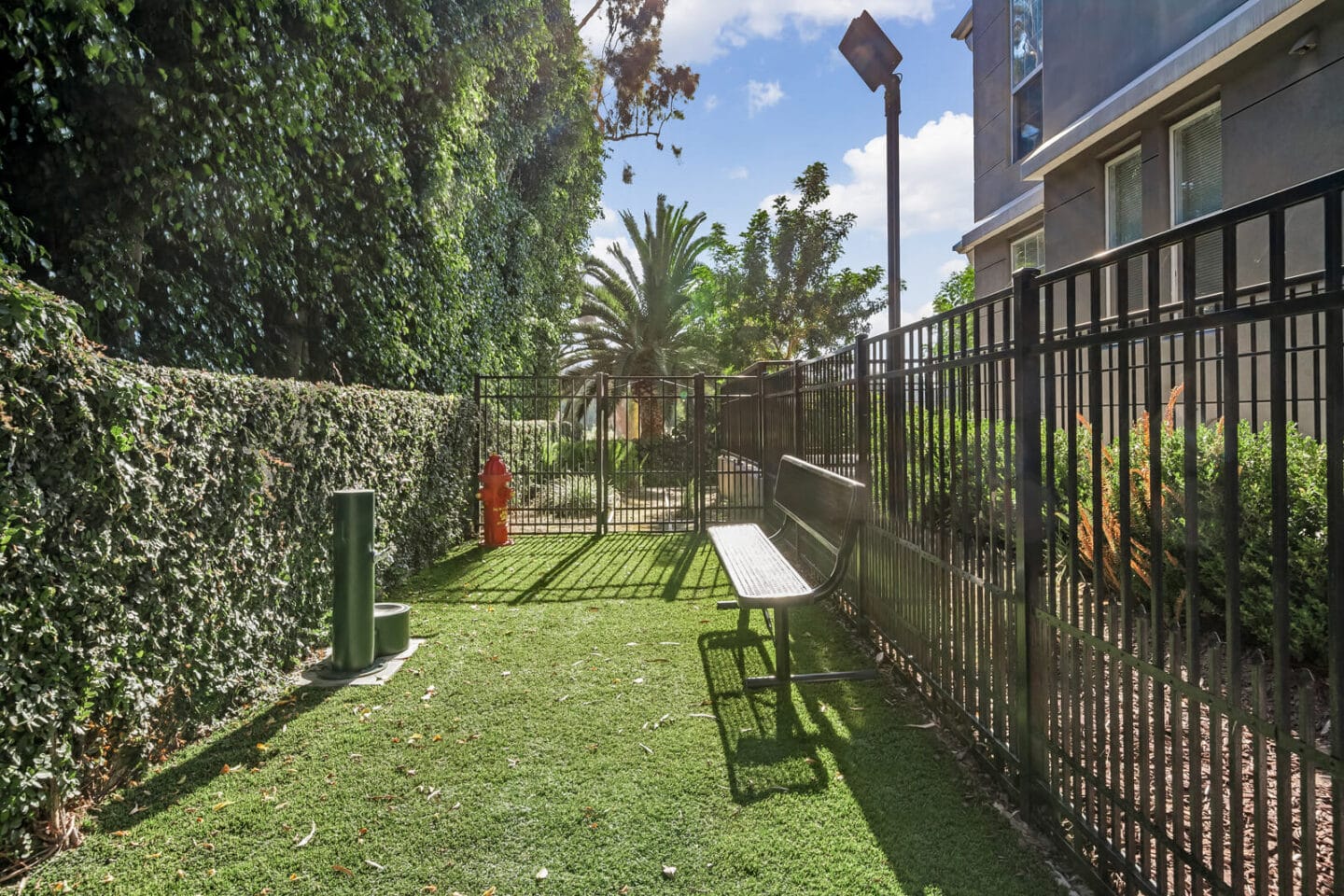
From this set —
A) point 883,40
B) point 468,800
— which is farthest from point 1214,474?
point 883,40

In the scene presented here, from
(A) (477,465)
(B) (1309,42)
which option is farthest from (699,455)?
(B) (1309,42)

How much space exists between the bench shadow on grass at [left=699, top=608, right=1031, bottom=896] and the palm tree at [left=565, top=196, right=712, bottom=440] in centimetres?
1818

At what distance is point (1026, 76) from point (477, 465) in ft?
37.5

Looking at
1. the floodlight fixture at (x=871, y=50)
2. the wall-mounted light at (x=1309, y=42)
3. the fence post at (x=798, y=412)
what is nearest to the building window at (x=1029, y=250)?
the wall-mounted light at (x=1309, y=42)

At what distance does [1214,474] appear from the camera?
4023mm

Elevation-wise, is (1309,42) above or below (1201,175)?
above

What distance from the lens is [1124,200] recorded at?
8.76m

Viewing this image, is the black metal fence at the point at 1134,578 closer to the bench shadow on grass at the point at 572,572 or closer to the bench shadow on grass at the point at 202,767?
the bench shadow on grass at the point at 572,572

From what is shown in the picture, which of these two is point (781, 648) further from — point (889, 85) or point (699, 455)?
point (699, 455)

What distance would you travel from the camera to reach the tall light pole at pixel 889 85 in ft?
21.3

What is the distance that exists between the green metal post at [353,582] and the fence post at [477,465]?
5493 millimetres

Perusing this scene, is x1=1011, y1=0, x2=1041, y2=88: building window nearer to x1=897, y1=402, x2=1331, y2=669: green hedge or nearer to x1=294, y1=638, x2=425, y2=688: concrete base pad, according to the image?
x1=897, y1=402, x2=1331, y2=669: green hedge

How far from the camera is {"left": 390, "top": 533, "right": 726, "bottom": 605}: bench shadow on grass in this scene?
6.95m

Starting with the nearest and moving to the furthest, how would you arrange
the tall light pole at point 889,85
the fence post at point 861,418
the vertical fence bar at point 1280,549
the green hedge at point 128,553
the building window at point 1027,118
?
the vertical fence bar at point 1280,549 → the green hedge at point 128,553 → the fence post at point 861,418 → the tall light pole at point 889,85 → the building window at point 1027,118
